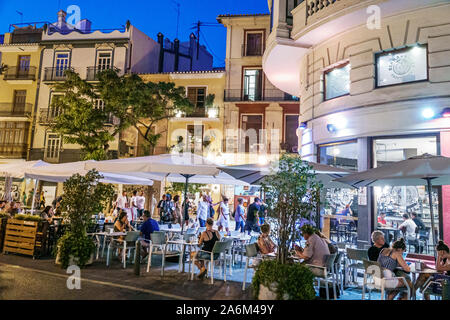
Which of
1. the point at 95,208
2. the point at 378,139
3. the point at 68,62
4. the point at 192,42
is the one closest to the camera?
the point at 95,208

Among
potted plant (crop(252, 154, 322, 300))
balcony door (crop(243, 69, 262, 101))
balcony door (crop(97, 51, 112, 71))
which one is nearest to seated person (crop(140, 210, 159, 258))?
potted plant (crop(252, 154, 322, 300))

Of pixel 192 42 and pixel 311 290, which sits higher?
pixel 192 42

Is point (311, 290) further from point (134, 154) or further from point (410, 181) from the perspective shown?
point (134, 154)

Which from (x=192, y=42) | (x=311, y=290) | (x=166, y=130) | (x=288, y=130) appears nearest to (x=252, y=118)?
(x=288, y=130)

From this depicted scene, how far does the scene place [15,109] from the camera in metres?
29.4

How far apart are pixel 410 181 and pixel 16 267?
929cm

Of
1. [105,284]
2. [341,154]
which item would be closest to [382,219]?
[341,154]

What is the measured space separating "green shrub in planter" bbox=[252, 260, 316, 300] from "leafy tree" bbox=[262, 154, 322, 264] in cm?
37

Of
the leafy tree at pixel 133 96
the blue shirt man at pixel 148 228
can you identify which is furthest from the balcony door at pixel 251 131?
the blue shirt man at pixel 148 228

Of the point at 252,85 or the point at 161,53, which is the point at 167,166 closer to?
the point at 252,85

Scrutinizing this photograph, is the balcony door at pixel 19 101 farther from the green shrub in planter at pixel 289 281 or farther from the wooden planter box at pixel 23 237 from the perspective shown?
the green shrub in planter at pixel 289 281

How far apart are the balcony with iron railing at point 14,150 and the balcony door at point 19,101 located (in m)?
2.87

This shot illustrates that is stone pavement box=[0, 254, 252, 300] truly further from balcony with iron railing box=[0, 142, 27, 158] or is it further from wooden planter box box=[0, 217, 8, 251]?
balcony with iron railing box=[0, 142, 27, 158]

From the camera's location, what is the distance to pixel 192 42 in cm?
3334
